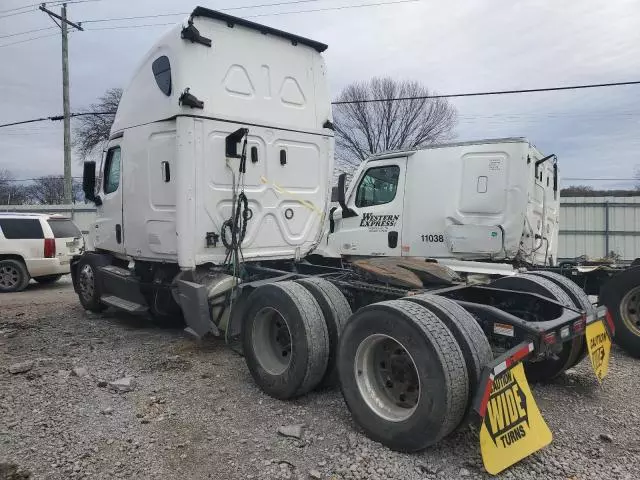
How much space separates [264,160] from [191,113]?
42.2 inches

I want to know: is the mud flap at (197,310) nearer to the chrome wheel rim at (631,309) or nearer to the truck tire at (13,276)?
the chrome wheel rim at (631,309)

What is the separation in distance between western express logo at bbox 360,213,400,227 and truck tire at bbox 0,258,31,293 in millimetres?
8202

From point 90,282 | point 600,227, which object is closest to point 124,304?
point 90,282

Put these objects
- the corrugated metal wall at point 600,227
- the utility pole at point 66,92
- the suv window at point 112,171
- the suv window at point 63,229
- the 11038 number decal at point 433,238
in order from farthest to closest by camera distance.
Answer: the utility pole at point 66,92 → the corrugated metal wall at point 600,227 → the suv window at point 63,229 → the 11038 number decal at point 433,238 → the suv window at point 112,171

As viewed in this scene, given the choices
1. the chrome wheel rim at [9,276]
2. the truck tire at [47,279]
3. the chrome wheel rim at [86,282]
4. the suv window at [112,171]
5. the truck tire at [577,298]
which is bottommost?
the truck tire at [47,279]

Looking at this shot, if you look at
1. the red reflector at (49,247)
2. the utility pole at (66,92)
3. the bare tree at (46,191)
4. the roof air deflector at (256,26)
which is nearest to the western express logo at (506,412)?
the roof air deflector at (256,26)

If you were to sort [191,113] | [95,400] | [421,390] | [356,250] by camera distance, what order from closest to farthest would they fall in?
[421,390] < [95,400] < [191,113] < [356,250]

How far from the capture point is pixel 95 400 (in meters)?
4.30

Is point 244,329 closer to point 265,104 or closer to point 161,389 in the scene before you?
point 161,389

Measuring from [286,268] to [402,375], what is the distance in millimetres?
3460

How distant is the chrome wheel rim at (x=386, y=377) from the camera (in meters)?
3.46

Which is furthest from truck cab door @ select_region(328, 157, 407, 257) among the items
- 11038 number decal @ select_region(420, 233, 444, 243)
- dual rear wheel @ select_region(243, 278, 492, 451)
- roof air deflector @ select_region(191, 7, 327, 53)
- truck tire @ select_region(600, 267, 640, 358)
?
dual rear wheel @ select_region(243, 278, 492, 451)

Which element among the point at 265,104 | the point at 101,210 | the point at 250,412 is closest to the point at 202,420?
the point at 250,412

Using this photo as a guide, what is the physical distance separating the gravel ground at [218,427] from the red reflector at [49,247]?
679cm
